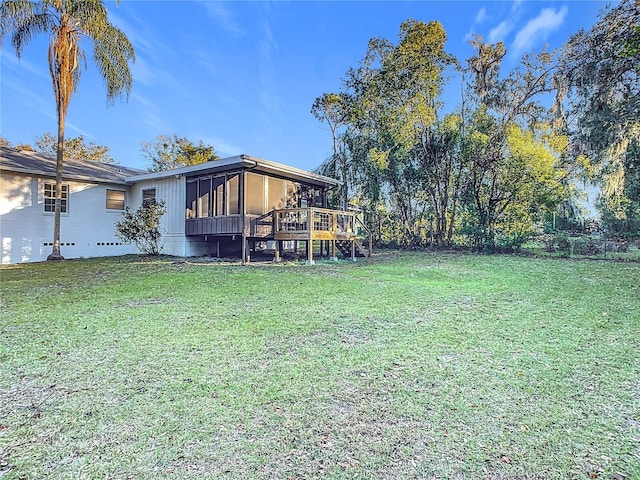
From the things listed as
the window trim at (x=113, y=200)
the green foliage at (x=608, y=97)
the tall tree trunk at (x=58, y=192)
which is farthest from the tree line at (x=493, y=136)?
the tall tree trunk at (x=58, y=192)

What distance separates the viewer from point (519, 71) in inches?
516

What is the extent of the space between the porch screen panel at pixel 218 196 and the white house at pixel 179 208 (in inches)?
1.2

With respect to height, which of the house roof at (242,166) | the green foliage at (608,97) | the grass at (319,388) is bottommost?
the grass at (319,388)

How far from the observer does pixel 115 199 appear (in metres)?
13.2

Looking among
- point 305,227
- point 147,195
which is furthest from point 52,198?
point 305,227

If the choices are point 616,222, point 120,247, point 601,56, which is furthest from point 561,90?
point 120,247

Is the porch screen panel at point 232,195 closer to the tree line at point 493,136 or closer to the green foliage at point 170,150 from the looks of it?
the tree line at point 493,136

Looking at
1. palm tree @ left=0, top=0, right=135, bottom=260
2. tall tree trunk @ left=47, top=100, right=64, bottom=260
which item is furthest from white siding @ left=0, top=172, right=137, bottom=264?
palm tree @ left=0, top=0, right=135, bottom=260

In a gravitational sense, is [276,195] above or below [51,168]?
below

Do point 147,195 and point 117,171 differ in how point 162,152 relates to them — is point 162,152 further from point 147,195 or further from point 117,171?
point 147,195

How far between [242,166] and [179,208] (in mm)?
3295

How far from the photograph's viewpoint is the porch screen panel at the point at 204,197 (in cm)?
1162

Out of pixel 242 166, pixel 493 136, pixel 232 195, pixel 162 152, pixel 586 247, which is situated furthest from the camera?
pixel 162 152

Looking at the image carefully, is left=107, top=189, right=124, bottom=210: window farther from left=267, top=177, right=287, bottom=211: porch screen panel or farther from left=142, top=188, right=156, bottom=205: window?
left=267, top=177, right=287, bottom=211: porch screen panel
